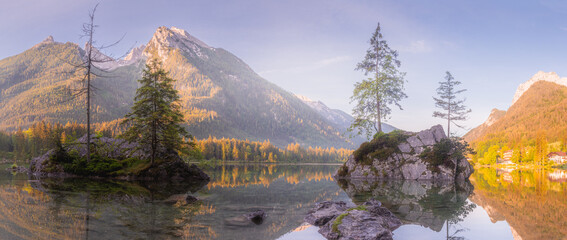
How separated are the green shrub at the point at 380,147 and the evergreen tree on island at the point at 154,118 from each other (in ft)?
75.0

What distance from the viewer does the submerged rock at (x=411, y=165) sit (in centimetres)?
3594

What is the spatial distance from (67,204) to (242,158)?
15536 cm

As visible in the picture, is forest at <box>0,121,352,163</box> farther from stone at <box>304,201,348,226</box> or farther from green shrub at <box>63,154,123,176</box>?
stone at <box>304,201,348,226</box>

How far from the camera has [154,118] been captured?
31203mm

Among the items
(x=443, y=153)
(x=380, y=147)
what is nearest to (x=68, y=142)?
(x=380, y=147)

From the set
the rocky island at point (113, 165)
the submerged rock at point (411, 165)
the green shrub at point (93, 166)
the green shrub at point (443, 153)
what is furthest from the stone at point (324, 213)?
the green shrub at point (93, 166)

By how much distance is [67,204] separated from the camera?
13.2 m

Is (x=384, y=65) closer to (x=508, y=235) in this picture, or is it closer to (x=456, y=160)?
(x=456, y=160)

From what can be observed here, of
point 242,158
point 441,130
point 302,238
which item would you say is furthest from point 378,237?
point 242,158

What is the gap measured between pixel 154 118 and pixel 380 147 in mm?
28121

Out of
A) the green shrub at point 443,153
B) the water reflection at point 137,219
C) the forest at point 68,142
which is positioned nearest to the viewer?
the water reflection at point 137,219

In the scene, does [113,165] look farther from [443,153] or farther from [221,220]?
[443,153]

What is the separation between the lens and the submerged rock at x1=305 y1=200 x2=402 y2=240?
8891 mm

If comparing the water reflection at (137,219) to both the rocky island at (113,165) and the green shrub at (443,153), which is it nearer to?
the rocky island at (113,165)
